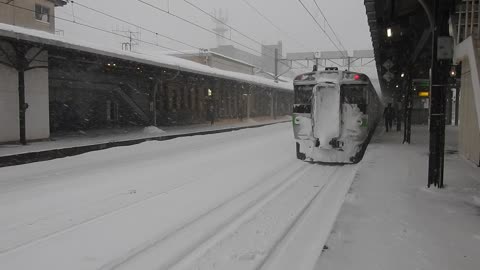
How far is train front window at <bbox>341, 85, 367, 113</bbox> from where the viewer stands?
453 inches

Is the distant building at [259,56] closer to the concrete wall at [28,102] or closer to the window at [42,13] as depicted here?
the window at [42,13]

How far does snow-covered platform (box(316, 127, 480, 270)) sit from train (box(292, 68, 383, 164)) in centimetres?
207

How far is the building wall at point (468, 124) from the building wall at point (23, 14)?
998 inches

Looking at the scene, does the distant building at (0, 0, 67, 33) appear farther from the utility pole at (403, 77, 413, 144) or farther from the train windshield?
the utility pole at (403, 77, 413, 144)

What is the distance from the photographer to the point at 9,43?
12.8 m

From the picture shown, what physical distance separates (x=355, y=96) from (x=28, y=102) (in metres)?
10.8

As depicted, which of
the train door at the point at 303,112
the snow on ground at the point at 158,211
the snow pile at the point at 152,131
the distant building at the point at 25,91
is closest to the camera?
the snow on ground at the point at 158,211

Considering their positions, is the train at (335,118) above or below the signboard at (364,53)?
below

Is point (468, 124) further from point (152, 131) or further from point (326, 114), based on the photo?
point (152, 131)

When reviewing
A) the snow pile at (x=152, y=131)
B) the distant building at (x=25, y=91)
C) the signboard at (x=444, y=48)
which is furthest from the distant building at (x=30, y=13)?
the signboard at (x=444, y=48)

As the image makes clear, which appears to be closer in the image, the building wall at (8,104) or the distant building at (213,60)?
the building wall at (8,104)

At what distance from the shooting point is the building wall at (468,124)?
10.2 metres

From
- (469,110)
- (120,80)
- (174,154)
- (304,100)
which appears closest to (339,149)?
(304,100)

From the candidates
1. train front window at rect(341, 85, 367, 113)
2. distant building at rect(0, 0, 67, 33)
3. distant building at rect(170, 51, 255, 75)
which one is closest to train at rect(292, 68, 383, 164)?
train front window at rect(341, 85, 367, 113)
